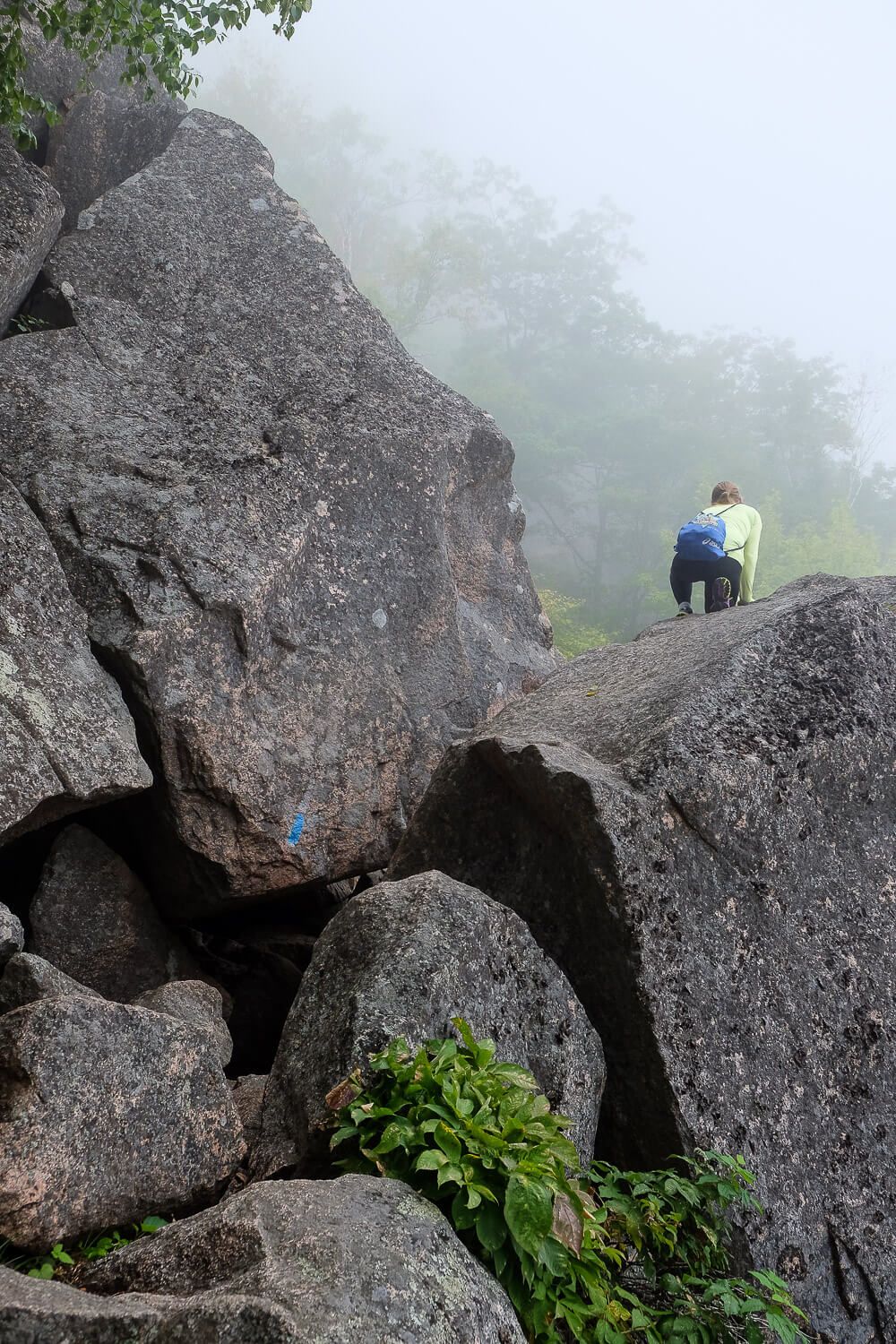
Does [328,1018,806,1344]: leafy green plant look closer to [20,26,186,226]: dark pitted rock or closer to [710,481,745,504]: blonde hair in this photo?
[710,481,745,504]: blonde hair

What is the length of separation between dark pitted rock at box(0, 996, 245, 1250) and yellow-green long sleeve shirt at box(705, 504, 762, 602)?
316 inches

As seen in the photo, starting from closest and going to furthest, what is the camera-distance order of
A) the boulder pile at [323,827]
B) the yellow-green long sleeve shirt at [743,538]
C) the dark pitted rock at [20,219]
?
the boulder pile at [323,827], the dark pitted rock at [20,219], the yellow-green long sleeve shirt at [743,538]

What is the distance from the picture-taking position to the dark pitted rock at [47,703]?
6.01 m

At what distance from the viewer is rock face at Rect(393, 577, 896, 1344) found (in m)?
5.46

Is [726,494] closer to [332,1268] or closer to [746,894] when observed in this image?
[746,894]

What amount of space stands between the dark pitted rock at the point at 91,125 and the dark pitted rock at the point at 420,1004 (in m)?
8.89

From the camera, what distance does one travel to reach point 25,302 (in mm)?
9773

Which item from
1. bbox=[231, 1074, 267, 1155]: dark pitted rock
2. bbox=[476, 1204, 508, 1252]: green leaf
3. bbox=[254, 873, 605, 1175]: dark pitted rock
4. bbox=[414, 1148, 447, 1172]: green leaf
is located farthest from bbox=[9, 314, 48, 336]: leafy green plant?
bbox=[476, 1204, 508, 1252]: green leaf

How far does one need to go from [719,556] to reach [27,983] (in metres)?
8.16

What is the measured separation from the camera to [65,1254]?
165 inches

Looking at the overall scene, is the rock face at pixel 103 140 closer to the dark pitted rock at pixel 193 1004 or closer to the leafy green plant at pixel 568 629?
the dark pitted rock at pixel 193 1004

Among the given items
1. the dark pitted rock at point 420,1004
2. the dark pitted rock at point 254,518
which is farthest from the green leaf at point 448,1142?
the dark pitted rock at point 254,518

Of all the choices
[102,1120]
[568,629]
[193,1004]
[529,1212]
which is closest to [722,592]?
[193,1004]

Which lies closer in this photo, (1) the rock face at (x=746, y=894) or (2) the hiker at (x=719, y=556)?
(1) the rock face at (x=746, y=894)
